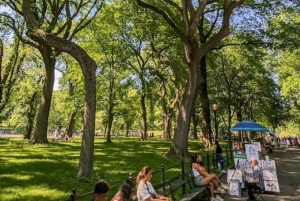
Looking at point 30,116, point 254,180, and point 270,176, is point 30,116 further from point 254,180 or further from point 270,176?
point 254,180

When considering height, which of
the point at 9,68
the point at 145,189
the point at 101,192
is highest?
the point at 9,68

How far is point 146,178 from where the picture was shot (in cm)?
645

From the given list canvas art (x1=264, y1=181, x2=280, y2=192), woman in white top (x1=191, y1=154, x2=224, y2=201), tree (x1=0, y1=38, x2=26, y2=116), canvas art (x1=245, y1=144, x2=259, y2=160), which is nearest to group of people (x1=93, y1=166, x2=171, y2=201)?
woman in white top (x1=191, y1=154, x2=224, y2=201)

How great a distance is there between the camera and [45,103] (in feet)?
69.7

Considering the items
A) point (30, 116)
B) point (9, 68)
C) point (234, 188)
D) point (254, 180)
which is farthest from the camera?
point (30, 116)

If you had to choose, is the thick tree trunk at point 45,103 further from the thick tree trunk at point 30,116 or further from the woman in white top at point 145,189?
the woman in white top at point 145,189

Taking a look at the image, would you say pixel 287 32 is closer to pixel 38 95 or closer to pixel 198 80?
pixel 198 80

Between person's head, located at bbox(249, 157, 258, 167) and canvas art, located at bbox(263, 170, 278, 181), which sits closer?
person's head, located at bbox(249, 157, 258, 167)

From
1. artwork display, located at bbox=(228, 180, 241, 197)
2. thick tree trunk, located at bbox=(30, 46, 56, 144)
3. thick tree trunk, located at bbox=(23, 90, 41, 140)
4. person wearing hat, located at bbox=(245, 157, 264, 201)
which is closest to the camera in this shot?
person wearing hat, located at bbox=(245, 157, 264, 201)

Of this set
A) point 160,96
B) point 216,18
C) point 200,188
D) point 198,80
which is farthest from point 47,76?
point 160,96

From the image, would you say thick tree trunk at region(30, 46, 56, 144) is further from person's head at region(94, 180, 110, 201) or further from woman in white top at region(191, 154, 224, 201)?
person's head at region(94, 180, 110, 201)

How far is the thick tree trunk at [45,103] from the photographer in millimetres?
20594

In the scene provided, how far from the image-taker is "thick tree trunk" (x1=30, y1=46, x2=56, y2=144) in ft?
67.6

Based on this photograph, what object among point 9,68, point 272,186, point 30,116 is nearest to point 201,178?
point 272,186
